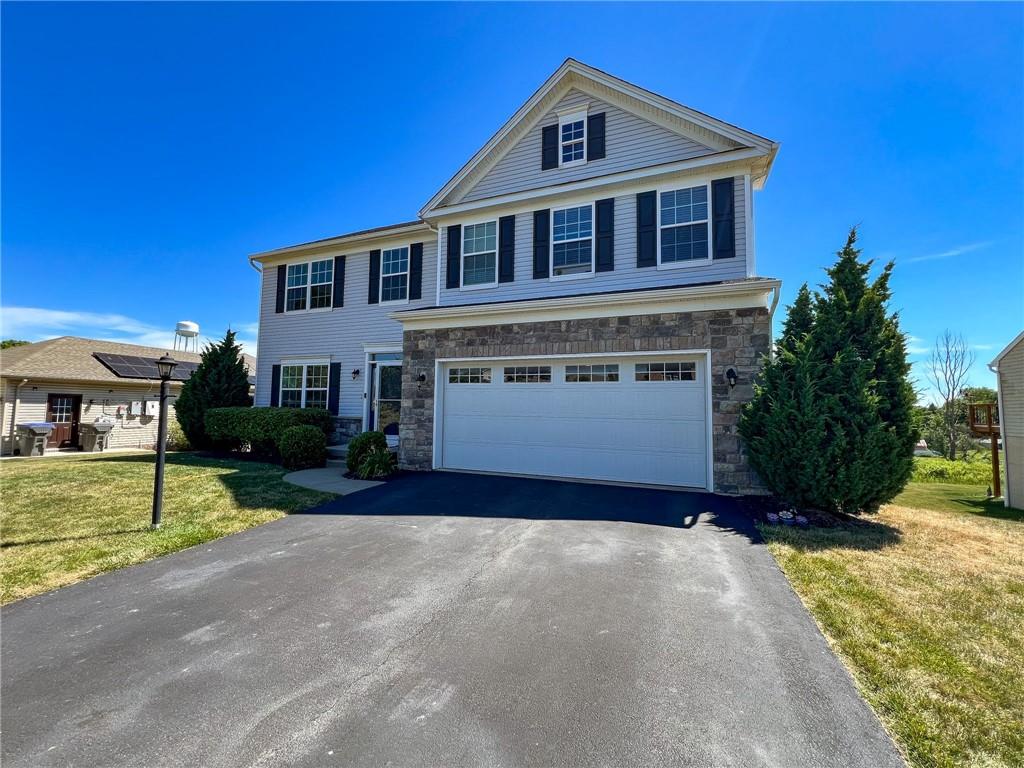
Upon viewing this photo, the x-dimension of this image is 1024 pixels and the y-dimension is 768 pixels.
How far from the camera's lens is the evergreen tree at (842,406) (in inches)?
256

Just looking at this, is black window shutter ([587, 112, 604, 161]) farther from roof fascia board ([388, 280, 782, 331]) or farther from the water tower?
the water tower

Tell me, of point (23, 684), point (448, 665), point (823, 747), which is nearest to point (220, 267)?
point (23, 684)

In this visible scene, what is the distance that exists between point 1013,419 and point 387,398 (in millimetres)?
15285

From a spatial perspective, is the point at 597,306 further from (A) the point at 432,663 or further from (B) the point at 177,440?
(B) the point at 177,440

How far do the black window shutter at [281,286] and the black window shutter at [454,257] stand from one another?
701 centimetres

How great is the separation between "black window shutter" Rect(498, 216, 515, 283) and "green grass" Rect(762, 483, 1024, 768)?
296 inches

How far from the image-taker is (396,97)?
10562 millimetres

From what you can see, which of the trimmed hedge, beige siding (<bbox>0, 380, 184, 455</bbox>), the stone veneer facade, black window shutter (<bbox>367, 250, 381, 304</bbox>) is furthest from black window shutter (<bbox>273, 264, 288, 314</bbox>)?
beige siding (<bbox>0, 380, 184, 455</bbox>)

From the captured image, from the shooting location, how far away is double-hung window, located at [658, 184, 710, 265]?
360 inches

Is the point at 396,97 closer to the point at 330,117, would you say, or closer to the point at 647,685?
the point at 330,117

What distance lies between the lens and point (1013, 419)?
32.7 feet

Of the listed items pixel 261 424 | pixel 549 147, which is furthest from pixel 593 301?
pixel 261 424

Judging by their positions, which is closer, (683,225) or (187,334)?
(683,225)

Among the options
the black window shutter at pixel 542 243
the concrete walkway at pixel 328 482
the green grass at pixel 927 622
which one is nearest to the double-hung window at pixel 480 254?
the black window shutter at pixel 542 243
